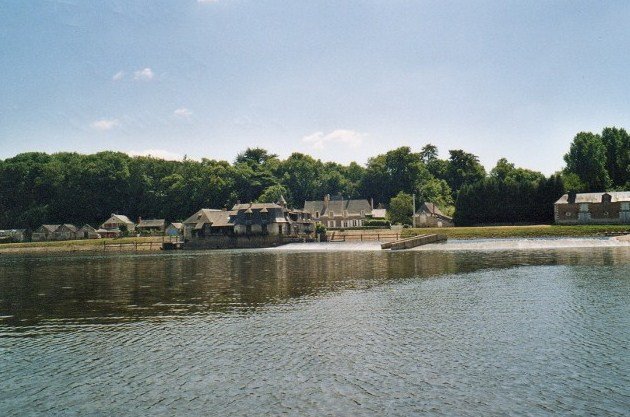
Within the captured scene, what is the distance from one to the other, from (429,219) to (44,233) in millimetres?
104007

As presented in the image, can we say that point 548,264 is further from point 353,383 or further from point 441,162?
point 441,162

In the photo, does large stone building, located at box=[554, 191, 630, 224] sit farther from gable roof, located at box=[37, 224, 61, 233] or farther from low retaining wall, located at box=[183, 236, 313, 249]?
gable roof, located at box=[37, 224, 61, 233]

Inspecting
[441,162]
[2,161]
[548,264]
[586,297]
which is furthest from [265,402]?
[2,161]

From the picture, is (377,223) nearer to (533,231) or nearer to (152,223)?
(533,231)

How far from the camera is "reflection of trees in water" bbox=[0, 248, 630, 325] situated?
91.4 feet

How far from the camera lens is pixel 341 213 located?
5369 inches

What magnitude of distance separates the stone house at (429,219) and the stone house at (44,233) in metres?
98.2

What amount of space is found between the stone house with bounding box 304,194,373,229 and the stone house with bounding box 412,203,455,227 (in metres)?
19.8

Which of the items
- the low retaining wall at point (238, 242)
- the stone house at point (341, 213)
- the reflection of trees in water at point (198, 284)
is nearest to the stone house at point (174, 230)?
the low retaining wall at point (238, 242)

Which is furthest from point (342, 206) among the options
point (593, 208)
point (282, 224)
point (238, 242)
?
point (593, 208)

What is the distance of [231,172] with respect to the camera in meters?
149

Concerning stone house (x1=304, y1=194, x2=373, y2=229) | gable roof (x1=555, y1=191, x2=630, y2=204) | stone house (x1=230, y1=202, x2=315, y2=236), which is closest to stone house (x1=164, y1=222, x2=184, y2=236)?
stone house (x1=230, y1=202, x2=315, y2=236)

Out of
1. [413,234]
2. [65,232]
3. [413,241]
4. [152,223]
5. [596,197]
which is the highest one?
[596,197]

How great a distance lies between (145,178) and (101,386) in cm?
14436
